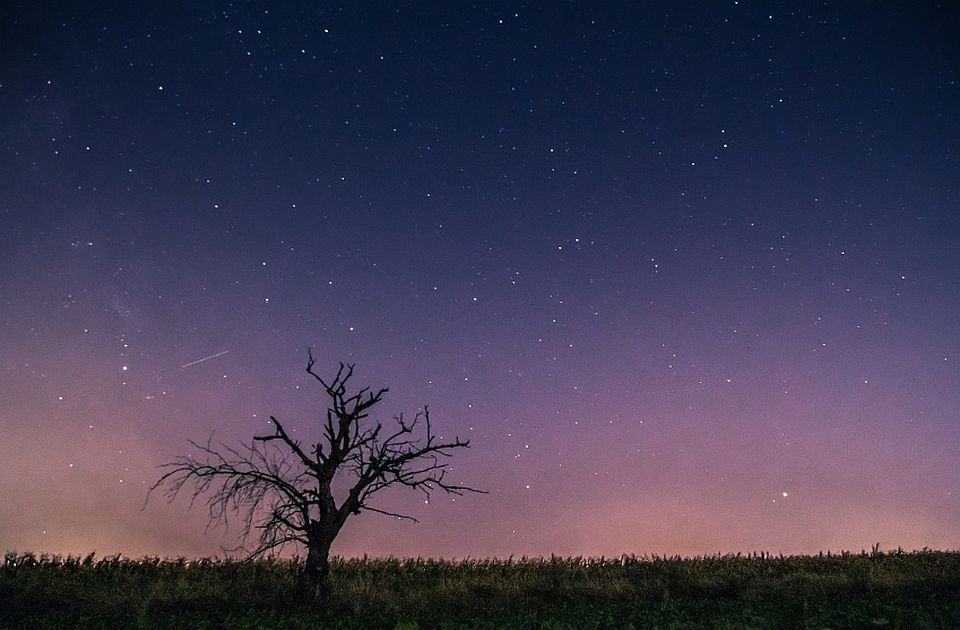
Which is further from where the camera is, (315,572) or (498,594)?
(498,594)

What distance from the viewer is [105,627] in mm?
15172

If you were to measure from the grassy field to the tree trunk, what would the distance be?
40 cm

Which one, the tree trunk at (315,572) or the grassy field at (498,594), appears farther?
the tree trunk at (315,572)

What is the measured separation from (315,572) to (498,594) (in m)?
5.25

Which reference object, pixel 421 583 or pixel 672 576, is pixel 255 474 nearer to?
pixel 421 583

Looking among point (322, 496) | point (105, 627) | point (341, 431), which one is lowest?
point (105, 627)

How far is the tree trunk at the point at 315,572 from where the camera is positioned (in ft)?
63.1

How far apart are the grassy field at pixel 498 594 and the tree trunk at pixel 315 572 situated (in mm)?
400

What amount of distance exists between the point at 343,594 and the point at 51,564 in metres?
10.9

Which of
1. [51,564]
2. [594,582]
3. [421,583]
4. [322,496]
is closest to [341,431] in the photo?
[322,496]

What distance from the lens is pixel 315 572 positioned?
19.5m

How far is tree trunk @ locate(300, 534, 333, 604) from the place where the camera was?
1922cm

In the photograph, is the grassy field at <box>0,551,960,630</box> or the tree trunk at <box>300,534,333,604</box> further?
the tree trunk at <box>300,534,333,604</box>

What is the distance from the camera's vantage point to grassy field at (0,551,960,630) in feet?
49.5
